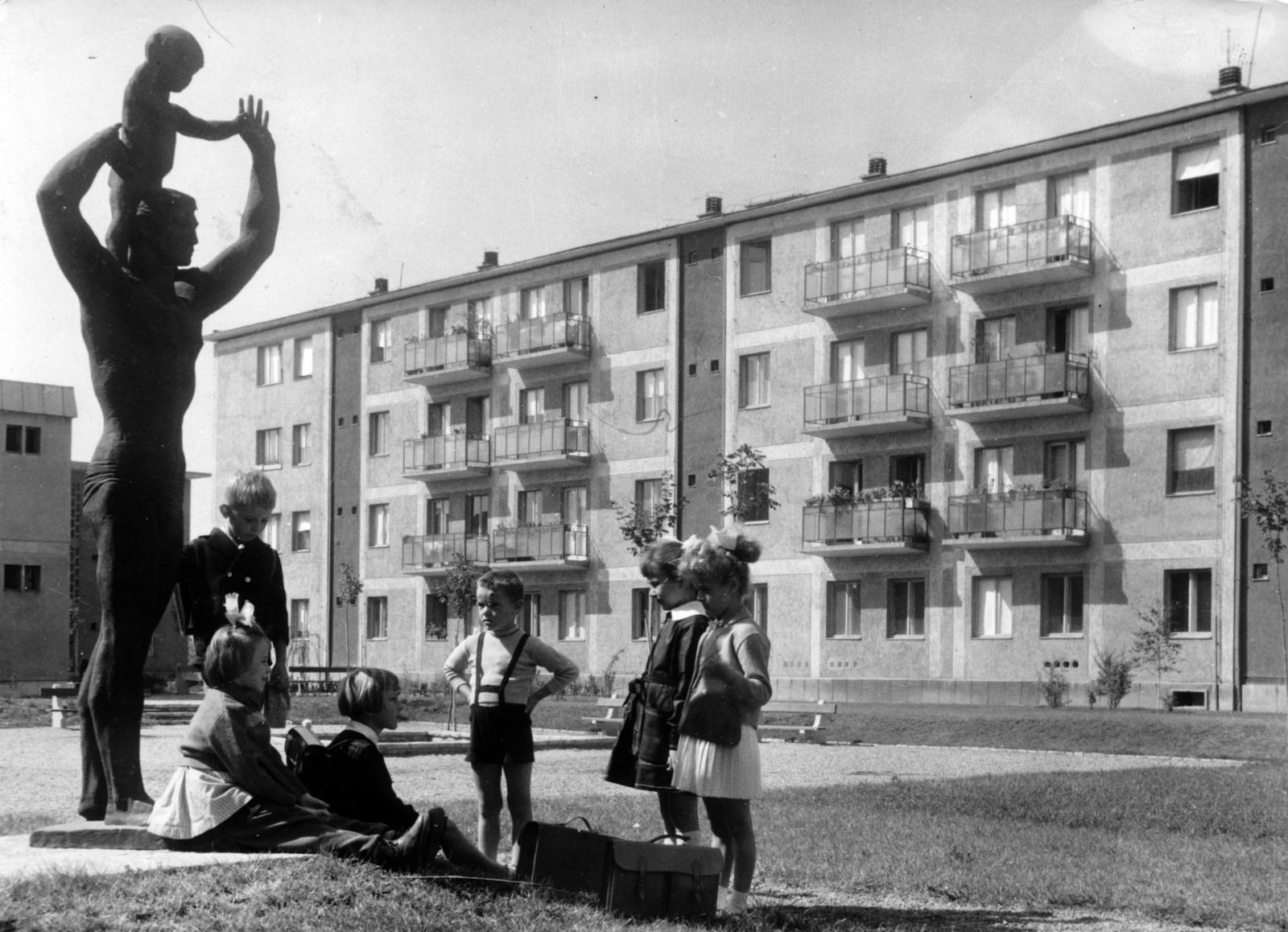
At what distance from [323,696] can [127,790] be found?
29445 mm

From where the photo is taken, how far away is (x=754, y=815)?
12.7 m

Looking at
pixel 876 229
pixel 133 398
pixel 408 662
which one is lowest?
pixel 408 662

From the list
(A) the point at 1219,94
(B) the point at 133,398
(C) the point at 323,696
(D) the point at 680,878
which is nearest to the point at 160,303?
(B) the point at 133,398

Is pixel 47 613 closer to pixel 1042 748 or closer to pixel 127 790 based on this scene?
pixel 1042 748

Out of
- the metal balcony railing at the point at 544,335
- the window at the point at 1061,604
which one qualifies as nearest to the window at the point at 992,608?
the window at the point at 1061,604

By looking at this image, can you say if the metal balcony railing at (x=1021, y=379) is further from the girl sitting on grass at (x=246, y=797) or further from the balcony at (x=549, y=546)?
the girl sitting on grass at (x=246, y=797)

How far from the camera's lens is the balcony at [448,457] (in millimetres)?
→ 51094

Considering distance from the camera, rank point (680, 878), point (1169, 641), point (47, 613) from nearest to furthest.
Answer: point (680, 878) → point (1169, 641) → point (47, 613)

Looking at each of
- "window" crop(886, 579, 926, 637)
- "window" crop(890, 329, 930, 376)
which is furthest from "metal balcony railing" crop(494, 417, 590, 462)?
"window" crop(886, 579, 926, 637)

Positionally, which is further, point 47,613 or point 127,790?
point 47,613

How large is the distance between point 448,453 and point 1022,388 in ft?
67.4

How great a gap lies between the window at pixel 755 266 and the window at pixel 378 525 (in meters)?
16.8

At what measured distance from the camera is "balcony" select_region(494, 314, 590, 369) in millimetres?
48250

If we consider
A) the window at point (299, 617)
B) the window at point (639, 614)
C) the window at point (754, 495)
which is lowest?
the window at point (299, 617)
